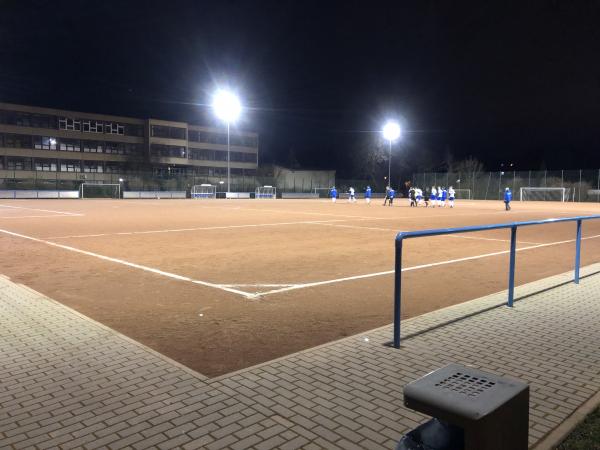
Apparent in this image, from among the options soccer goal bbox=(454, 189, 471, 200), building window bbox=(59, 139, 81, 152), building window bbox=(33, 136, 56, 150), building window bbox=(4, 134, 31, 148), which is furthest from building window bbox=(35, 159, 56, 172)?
soccer goal bbox=(454, 189, 471, 200)

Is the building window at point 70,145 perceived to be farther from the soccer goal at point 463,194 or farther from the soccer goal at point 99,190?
the soccer goal at point 463,194

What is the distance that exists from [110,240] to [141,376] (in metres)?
11.2

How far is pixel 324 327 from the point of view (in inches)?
241

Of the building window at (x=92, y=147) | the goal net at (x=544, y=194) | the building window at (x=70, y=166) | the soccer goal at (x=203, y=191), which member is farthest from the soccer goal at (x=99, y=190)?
the goal net at (x=544, y=194)

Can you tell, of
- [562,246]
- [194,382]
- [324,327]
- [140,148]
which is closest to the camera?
[194,382]

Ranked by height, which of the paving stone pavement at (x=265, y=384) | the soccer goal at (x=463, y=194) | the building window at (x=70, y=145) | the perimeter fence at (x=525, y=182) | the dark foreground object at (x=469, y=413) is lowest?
the paving stone pavement at (x=265, y=384)

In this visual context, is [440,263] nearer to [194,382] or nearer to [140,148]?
[194,382]

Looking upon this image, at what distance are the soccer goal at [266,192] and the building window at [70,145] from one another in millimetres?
34003

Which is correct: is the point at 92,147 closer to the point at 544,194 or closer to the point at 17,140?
the point at 17,140

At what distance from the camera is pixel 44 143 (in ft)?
246

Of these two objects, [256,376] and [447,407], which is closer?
[447,407]

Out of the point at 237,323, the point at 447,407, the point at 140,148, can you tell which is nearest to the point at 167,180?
the point at 140,148

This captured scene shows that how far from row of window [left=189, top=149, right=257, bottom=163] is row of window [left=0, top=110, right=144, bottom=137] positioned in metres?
11.3

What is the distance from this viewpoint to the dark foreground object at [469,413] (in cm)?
204
